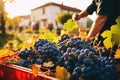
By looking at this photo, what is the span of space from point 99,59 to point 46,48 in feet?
1.51

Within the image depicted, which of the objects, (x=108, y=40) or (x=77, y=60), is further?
(x=108, y=40)

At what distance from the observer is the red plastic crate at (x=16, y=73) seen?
1.59m

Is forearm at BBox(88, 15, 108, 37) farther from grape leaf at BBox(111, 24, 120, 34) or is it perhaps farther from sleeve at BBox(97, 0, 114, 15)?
grape leaf at BBox(111, 24, 120, 34)

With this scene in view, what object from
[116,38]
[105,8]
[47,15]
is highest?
[47,15]

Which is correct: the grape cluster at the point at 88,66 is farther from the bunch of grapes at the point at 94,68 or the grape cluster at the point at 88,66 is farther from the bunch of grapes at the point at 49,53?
the bunch of grapes at the point at 49,53

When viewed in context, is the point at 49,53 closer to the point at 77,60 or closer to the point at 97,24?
the point at 77,60

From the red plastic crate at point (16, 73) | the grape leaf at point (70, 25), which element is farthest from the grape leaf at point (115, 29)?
the grape leaf at point (70, 25)

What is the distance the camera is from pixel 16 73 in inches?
69.8

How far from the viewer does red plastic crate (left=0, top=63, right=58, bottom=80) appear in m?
1.59

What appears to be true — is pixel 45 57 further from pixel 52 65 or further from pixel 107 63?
pixel 107 63

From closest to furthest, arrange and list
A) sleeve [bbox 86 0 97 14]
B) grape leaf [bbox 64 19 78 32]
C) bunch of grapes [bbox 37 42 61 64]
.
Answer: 1. bunch of grapes [bbox 37 42 61 64]
2. grape leaf [bbox 64 19 78 32]
3. sleeve [bbox 86 0 97 14]

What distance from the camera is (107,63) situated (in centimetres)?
164

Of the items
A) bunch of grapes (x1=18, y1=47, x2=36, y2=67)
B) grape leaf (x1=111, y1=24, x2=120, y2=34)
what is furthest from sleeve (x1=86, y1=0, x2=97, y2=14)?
grape leaf (x1=111, y1=24, x2=120, y2=34)

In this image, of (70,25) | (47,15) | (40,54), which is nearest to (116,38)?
(40,54)
